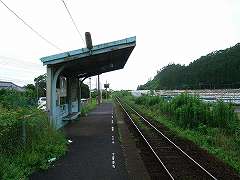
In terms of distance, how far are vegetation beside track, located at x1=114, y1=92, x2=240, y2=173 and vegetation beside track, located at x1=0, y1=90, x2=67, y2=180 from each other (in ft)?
18.7

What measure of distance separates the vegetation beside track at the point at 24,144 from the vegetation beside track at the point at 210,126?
5686 millimetres

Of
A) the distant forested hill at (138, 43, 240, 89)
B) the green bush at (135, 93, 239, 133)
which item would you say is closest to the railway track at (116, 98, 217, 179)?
the green bush at (135, 93, 239, 133)

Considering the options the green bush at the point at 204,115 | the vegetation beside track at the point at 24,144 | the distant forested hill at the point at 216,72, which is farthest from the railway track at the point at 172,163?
the distant forested hill at the point at 216,72

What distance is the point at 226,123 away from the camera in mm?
20047

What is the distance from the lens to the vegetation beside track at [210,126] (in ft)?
48.9

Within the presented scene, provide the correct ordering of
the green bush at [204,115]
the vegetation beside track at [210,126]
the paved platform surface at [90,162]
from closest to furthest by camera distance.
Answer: the paved platform surface at [90,162] → the vegetation beside track at [210,126] → the green bush at [204,115]

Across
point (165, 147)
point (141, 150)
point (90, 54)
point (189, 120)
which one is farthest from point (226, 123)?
point (90, 54)

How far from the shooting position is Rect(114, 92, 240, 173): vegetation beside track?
14.9 meters

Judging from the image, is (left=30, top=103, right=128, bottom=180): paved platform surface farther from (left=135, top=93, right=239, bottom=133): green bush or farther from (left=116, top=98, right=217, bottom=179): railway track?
(left=135, top=93, right=239, bottom=133): green bush

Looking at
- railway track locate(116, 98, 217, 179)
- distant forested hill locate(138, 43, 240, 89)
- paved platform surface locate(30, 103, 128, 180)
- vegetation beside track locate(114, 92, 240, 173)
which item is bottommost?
railway track locate(116, 98, 217, 179)

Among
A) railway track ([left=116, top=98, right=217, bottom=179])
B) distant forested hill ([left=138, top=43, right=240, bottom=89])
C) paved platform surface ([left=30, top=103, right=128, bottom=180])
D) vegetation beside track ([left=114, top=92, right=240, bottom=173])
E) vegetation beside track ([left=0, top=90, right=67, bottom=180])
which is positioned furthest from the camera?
distant forested hill ([left=138, top=43, right=240, bottom=89])

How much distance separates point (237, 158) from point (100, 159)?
441 cm

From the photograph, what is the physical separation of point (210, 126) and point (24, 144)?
37.4 ft

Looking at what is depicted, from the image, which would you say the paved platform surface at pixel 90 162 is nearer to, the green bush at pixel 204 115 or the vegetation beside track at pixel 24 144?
the vegetation beside track at pixel 24 144
